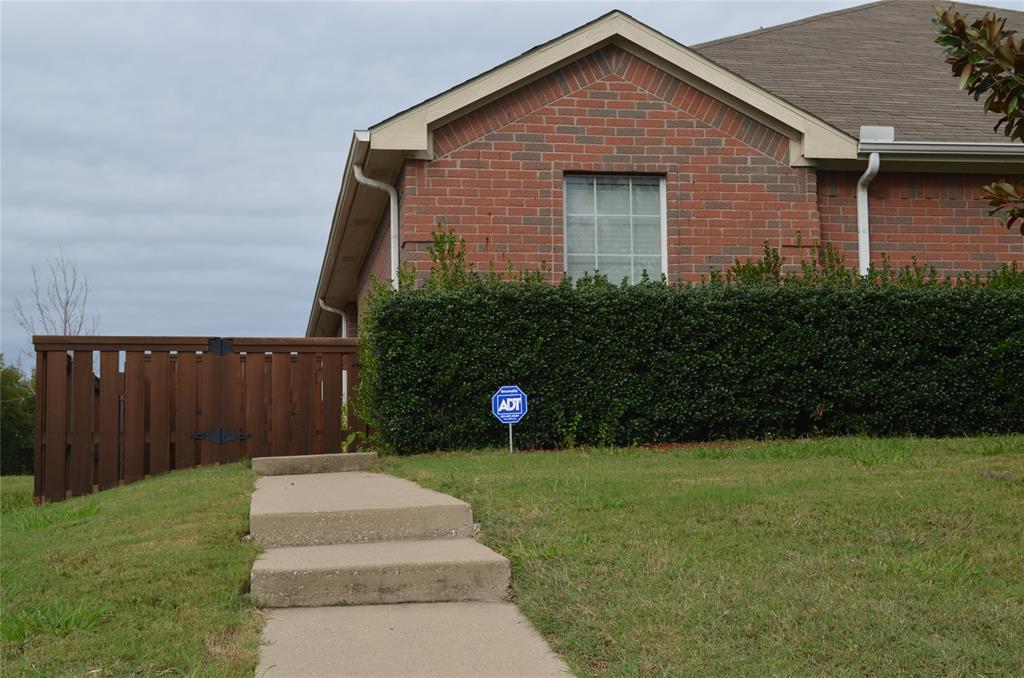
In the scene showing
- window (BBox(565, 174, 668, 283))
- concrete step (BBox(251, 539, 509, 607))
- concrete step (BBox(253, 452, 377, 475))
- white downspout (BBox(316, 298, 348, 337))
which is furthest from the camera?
white downspout (BBox(316, 298, 348, 337))

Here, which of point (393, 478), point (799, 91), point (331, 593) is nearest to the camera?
point (331, 593)

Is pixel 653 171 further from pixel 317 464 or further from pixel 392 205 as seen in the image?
pixel 317 464

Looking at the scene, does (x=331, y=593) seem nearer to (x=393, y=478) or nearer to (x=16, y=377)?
(x=393, y=478)

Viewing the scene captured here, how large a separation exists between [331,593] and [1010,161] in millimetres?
10803

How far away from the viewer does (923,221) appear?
13219 mm

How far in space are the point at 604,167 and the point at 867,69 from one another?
574cm

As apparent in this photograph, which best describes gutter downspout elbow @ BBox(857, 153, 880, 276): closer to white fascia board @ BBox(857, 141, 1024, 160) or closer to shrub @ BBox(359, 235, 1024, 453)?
white fascia board @ BBox(857, 141, 1024, 160)

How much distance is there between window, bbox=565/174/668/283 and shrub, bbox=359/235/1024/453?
4.85 feet

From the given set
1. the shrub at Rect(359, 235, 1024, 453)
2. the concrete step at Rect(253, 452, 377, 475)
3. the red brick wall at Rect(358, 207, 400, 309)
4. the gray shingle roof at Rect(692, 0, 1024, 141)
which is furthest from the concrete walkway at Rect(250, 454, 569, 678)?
the gray shingle roof at Rect(692, 0, 1024, 141)

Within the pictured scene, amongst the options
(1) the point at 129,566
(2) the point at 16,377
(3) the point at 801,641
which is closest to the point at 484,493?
(1) the point at 129,566

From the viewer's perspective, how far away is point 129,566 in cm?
547

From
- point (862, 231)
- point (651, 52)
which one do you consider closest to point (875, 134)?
point (862, 231)

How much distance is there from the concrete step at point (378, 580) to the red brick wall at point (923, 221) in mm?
8818

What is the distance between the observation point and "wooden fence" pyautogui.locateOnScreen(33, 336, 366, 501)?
1143 cm
